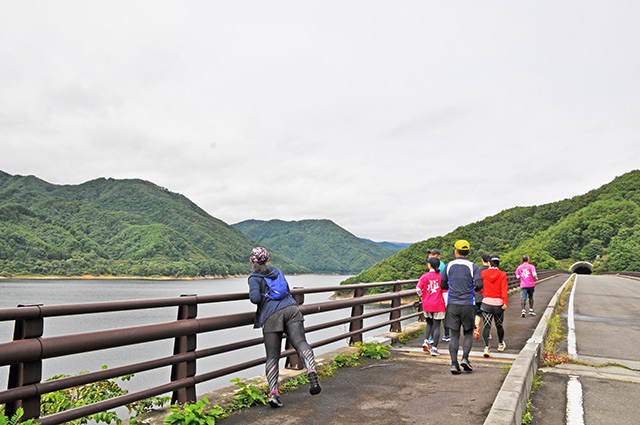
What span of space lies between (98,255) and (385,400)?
190m

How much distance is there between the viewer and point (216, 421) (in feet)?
15.0

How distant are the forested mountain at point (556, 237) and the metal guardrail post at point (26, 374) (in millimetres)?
81240

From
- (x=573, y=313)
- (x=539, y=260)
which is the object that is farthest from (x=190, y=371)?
(x=539, y=260)

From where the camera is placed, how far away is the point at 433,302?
8.57 meters

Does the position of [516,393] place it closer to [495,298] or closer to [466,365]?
[466,365]

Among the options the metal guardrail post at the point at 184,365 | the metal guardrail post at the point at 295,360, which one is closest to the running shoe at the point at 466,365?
the metal guardrail post at the point at 295,360

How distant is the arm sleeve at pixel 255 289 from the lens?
16.5 ft

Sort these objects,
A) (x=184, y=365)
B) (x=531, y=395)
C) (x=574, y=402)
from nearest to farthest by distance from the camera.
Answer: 1. (x=184, y=365)
2. (x=574, y=402)
3. (x=531, y=395)

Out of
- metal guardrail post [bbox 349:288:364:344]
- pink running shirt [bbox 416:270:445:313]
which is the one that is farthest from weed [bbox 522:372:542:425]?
metal guardrail post [bbox 349:288:364:344]

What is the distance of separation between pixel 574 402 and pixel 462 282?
203cm

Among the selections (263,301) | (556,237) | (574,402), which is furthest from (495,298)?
(556,237)

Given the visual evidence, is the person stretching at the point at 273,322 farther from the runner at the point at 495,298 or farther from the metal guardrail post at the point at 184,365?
the runner at the point at 495,298

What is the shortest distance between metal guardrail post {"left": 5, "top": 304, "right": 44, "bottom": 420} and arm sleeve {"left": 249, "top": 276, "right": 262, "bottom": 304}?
2.11 metres

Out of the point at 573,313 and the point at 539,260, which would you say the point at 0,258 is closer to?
the point at 539,260
